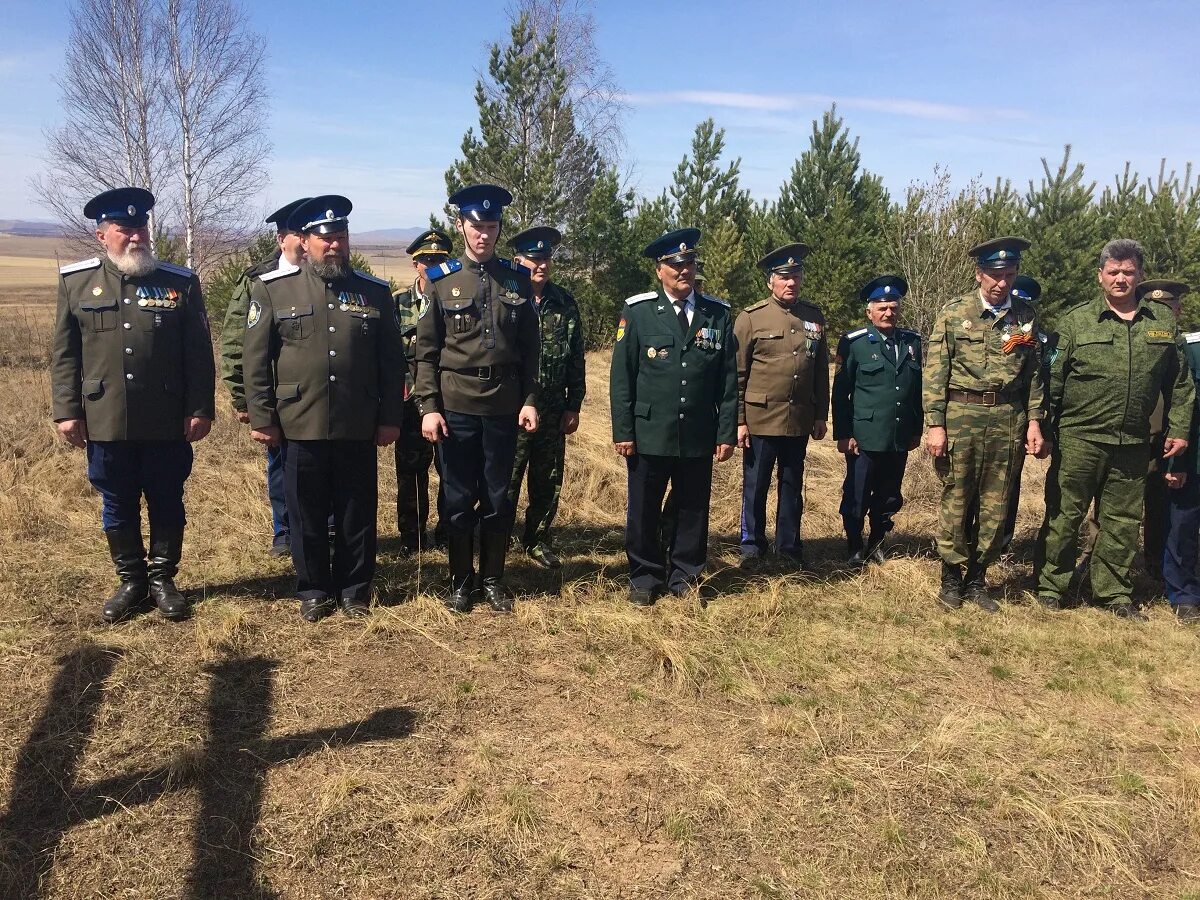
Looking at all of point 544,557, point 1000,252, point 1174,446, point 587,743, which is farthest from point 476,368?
point 1174,446

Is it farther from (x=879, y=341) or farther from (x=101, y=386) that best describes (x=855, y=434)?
(x=101, y=386)

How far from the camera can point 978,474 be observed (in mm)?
4516

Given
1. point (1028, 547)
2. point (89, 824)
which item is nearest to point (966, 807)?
point (89, 824)

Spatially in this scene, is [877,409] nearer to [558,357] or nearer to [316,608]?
[558,357]

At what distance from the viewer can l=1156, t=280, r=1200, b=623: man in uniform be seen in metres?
4.59

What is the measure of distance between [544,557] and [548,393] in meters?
1.03

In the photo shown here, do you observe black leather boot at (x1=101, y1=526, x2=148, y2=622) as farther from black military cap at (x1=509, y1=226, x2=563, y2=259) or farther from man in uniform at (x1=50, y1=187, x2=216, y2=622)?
black military cap at (x1=509, y1=226, x2=563, y2=259)

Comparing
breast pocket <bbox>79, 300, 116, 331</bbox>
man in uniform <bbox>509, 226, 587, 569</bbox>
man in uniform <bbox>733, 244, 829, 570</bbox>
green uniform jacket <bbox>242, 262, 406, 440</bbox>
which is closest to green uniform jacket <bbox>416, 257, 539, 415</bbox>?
green uniform jacket <bbox>242, 262, 406, 440</bbox>

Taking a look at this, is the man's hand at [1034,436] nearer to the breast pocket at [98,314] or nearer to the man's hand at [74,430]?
the breast pocket at [98,314]

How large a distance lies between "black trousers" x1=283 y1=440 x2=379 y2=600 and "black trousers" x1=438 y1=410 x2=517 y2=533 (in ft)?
1.26

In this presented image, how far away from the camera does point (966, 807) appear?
277 cm

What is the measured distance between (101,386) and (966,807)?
4.02 metres

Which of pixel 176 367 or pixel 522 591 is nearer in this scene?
pixel 176 367

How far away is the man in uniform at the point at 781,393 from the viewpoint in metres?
5.12
